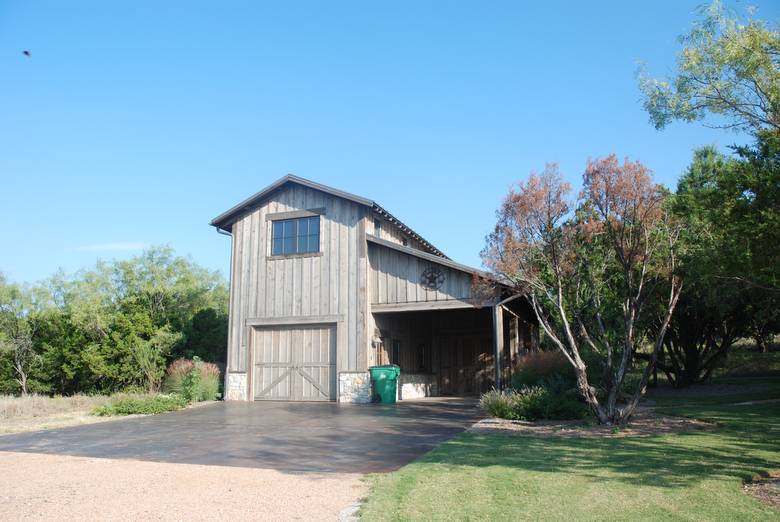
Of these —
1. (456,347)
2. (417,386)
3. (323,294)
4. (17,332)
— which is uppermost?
(323,294)

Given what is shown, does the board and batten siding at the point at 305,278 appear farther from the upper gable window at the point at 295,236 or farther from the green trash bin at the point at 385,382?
the green trash bin at the point at 385,382

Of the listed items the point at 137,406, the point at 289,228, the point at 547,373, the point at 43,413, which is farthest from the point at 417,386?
the point at 43,413

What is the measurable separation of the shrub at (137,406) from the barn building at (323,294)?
3.32 m

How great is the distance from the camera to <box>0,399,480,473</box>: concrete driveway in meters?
8.04

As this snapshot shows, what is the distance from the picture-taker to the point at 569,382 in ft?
41.8

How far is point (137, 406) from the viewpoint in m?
14.8

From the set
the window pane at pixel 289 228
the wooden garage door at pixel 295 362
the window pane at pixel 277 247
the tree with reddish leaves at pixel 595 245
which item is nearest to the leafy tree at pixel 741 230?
the tree with reddish leaves at pixel 595 245

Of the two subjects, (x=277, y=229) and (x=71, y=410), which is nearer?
(x=71, y=410)

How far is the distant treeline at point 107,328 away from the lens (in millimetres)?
20547

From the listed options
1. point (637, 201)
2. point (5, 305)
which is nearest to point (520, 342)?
point (637, 201)

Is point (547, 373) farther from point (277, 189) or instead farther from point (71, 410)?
point (71, 410)

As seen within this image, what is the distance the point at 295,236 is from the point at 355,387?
537 cm

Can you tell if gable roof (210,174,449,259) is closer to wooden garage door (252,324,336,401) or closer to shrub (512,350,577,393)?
wooden garage door (252,324,336,401)

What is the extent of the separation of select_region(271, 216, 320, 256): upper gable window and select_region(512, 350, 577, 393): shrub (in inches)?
312
